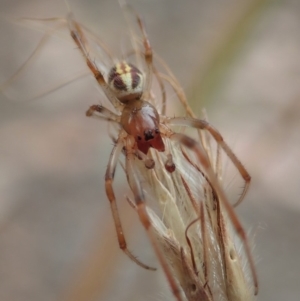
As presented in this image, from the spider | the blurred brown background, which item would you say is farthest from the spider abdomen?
the blurred brown background

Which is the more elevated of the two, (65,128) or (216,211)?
(216,211)

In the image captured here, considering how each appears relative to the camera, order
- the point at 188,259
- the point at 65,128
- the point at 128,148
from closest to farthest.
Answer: the point at 188,259 → the point at 128,148 → the point at 65,128

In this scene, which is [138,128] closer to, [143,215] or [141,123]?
[141,123]

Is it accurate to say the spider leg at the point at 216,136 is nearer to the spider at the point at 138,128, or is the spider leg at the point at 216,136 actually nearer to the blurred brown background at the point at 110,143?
the spider at the point at 138,128

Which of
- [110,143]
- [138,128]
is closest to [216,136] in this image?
[138,128]

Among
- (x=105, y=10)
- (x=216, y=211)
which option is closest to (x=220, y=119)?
(x=105, y=10)

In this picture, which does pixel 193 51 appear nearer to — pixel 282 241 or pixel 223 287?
pixel 282 241

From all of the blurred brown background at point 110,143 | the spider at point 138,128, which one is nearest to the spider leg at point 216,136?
the spider at point 138,128
